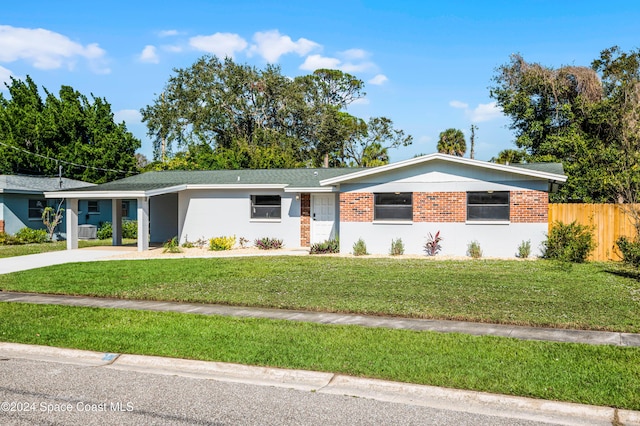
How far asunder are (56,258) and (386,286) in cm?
1317

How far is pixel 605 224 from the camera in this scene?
60.3 feet

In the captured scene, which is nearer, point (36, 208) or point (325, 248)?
point (325, 248)

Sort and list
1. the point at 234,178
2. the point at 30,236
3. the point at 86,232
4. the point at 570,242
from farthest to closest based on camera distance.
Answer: the point at 86,232, the point at 30,236, the point at 234,178, the point at 570,242

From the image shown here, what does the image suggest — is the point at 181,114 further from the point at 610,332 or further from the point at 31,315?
the point at 610,332

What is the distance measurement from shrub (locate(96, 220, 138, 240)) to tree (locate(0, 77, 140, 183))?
753 centimetres

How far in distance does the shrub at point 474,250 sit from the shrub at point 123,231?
1864 centimetres

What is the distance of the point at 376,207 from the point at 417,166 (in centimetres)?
213

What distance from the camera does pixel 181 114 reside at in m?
49.3

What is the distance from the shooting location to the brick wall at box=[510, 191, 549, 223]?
18859 millimetres

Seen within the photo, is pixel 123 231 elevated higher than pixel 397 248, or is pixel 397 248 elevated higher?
pixel 123 231

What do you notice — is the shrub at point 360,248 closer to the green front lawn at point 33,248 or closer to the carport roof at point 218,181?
the carport roof at point 218,181

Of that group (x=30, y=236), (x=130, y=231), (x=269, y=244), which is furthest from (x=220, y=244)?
(x=30, y=236)

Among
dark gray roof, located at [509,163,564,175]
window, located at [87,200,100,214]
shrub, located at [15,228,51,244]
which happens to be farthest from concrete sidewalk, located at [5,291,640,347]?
window, located at [87,200,100,214]

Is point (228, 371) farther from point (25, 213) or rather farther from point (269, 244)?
point (25, 213)
